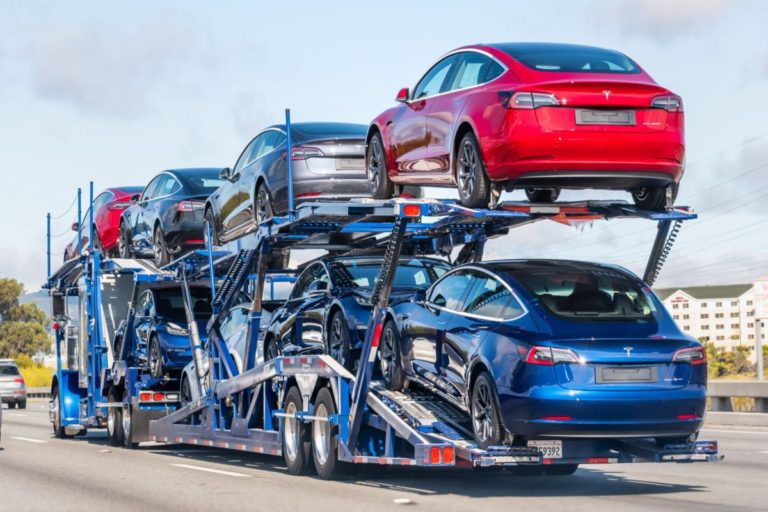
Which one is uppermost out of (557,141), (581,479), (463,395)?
(557,141)

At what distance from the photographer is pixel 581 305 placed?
34.4ft

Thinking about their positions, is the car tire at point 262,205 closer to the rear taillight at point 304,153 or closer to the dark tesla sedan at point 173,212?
the rear taillight at point 304,153

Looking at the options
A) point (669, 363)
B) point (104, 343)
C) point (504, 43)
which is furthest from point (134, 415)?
point (669, 363)

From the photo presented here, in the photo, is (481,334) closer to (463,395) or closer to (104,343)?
(463,395)

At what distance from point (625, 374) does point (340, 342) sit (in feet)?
12.3

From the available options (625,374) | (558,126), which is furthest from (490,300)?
(558,126)

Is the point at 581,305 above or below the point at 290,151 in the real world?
below

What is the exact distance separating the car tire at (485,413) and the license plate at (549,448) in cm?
27

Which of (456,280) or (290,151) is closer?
(456,280)

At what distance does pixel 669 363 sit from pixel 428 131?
3.55 meters

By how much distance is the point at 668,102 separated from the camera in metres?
10.9

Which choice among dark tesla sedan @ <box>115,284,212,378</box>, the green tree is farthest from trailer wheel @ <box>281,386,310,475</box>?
the green tree

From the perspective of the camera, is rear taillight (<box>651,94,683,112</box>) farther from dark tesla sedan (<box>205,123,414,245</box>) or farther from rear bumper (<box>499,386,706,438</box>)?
dark tesla sedan (<box>205,123,414,245</box>)

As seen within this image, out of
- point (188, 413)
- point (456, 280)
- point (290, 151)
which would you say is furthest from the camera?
point (188, 413)
